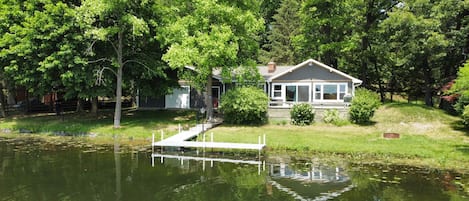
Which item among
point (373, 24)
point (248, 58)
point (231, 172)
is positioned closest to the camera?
point (231, 172)

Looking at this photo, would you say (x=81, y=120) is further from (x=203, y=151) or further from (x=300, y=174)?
(x=300, y=174)

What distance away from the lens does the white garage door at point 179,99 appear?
3456 cm

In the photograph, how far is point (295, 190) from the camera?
43.2 feet

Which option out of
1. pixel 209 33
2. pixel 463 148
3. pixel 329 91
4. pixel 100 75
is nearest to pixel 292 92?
pixel 329 91

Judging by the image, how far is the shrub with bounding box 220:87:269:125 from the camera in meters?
25.5

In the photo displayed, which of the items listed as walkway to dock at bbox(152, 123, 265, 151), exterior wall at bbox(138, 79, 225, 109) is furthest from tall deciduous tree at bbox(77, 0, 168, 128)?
walkway to dock at bbox(152, 123, 265, 151)

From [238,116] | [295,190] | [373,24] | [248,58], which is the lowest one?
[295,190]

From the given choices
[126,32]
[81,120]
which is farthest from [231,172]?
[81,120]

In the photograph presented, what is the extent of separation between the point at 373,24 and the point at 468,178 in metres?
23.1

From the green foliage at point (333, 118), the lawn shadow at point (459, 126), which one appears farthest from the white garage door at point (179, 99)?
the lawn shadow at point (459, 126)

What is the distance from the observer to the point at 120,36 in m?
26.4

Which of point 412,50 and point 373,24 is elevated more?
point 373,24

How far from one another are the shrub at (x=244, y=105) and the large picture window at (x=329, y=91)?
5657 mm

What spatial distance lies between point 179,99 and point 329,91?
13.3m
